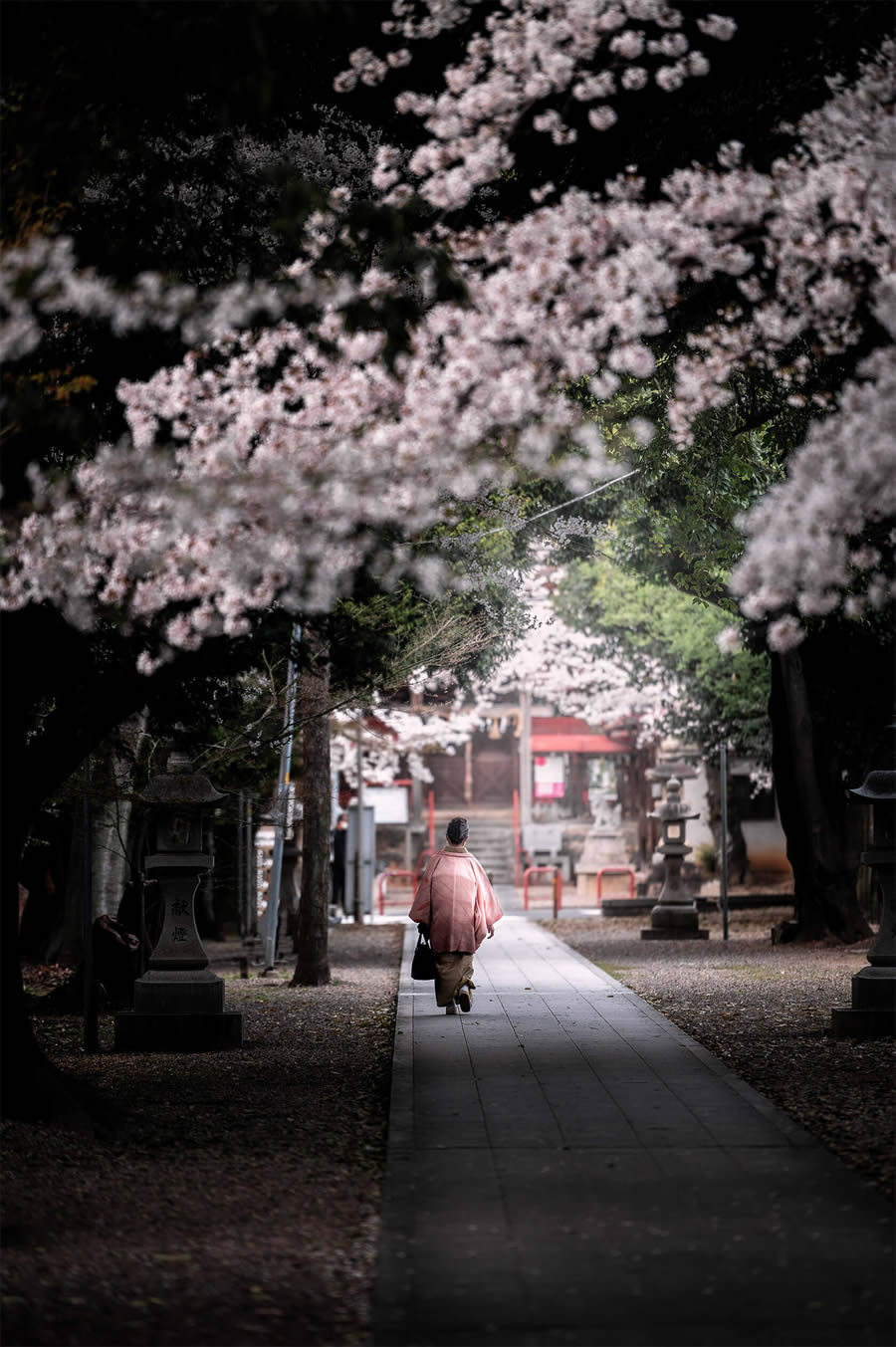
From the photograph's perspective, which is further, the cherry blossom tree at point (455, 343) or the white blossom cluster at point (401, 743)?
the white blossom cluster at point (401, 743)

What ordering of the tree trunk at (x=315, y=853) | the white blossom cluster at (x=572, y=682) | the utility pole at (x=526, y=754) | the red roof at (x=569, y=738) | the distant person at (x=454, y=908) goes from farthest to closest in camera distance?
the red roof at (x=569, y=738)
the utility pole at (x=526, y=754)
the white blossom cluster at (x=572, y=682)
the tree trunk at (x=315, y=853)
the distant person at (x=454, y=908)

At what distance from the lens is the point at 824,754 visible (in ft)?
80.8

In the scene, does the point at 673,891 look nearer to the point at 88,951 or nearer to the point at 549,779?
the point at 88,951

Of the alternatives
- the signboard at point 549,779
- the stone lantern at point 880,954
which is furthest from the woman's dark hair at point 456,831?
the signboard at point 549,779

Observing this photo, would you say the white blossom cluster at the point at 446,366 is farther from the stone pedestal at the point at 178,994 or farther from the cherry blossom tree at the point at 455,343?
the stone pedestal at the point at 178,994

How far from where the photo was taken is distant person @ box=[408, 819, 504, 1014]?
14.0 meters

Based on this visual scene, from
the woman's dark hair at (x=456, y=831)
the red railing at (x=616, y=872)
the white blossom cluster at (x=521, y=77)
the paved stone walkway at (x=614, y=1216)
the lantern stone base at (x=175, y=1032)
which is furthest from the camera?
the red railing at (x=616, y=872)

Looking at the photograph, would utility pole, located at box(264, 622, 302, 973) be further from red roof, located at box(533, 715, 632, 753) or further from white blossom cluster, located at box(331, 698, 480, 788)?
red roof, located at box(533, 715, 632, 753)

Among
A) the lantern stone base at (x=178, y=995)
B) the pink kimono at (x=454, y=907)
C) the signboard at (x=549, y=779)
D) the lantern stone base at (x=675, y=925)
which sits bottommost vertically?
the lantern stone base at (x=675, y=925)

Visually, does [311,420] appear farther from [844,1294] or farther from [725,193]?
[844,1294]

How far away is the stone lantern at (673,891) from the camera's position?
25625mm

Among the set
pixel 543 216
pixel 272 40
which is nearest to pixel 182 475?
pixel 543 216

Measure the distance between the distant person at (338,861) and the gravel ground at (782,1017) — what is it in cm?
590

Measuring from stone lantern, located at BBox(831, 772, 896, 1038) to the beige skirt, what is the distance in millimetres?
3330
